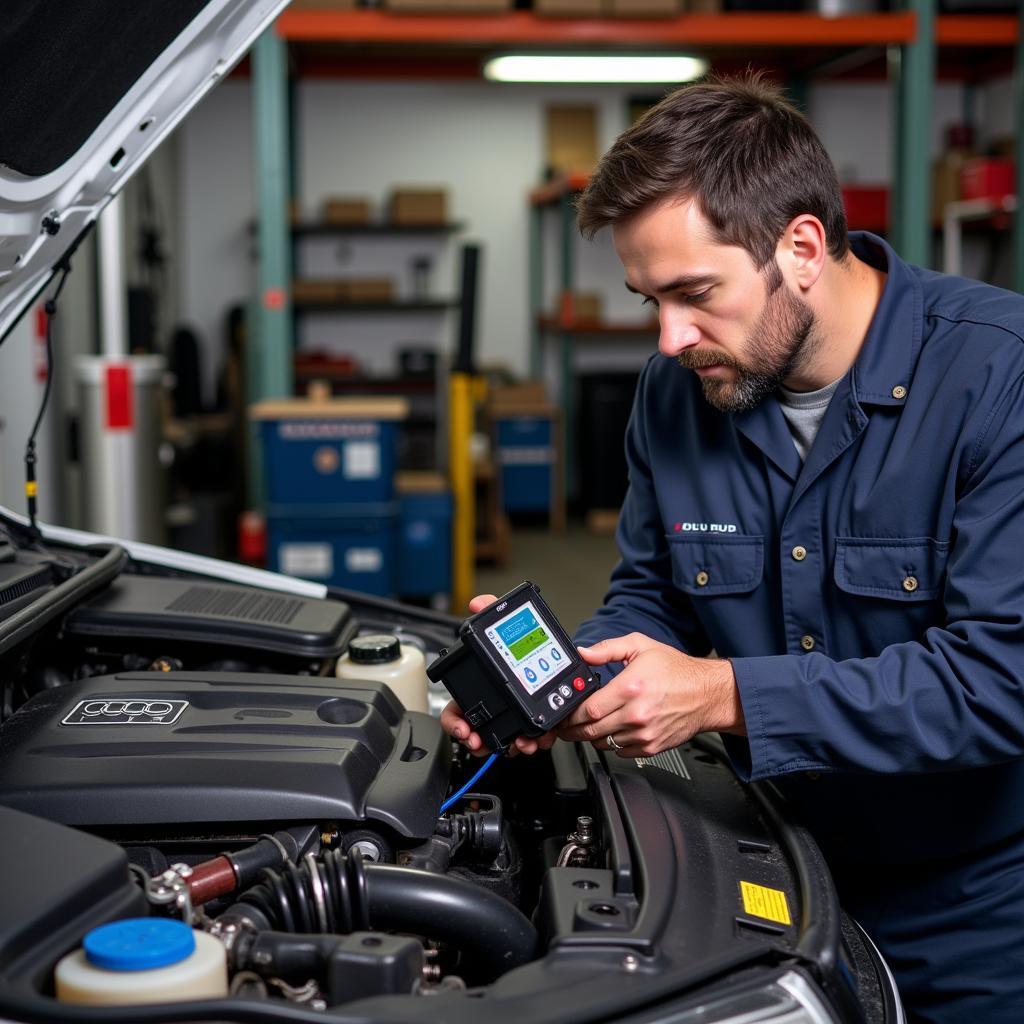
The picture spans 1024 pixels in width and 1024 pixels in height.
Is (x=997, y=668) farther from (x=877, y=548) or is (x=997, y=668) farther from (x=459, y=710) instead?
(x=459, y=710)

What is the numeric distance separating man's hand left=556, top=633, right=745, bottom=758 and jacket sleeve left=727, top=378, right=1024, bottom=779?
0.03 m

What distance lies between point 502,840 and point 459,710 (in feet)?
0.46

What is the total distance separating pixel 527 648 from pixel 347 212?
6.95 m

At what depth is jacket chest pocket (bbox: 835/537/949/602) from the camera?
1.29 meters

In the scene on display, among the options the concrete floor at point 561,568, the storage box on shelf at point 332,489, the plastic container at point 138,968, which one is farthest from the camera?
the concrete floor at point 561,568

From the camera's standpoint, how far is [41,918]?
81cm

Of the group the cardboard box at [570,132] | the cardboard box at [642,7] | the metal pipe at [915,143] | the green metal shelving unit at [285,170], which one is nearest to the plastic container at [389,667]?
the green metal shelving unit at [285,170]

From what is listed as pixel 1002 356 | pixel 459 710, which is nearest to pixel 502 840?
pixel 459 710

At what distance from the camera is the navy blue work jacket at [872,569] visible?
1.15 m

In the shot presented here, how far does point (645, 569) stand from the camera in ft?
5.18

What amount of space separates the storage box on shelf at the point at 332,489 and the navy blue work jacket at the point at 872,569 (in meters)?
3.18

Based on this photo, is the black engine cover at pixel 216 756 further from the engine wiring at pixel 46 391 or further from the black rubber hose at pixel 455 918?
the engine wiring at pixel 46 391

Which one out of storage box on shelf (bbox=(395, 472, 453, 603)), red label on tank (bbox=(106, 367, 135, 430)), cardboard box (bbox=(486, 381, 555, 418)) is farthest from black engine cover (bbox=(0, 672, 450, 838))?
cardboard box (bbox=(486, 381, 555, 418))

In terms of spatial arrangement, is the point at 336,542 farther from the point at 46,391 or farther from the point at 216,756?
the point at 216,756
